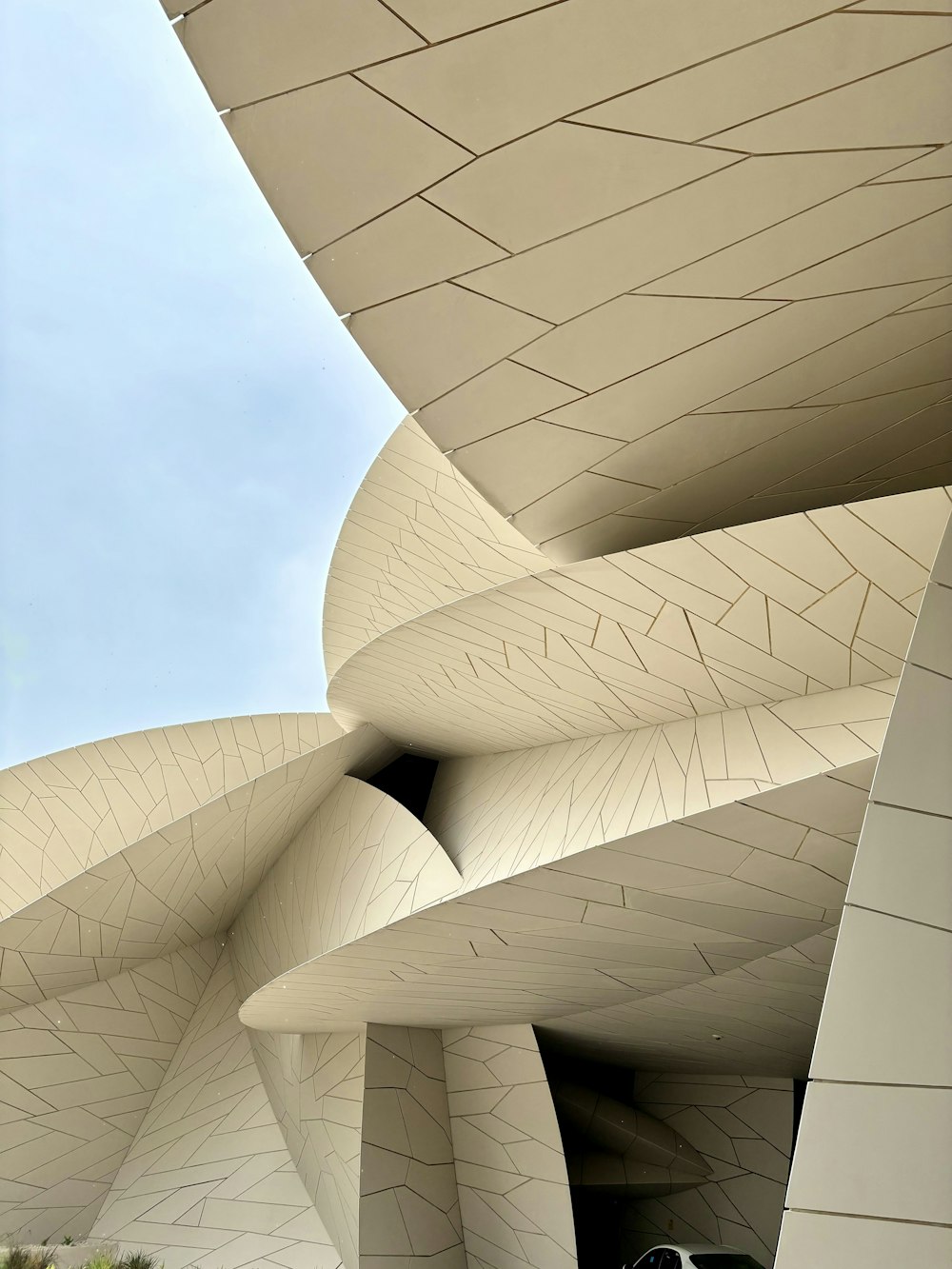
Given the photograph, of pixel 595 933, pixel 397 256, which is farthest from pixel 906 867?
pixel 595 933

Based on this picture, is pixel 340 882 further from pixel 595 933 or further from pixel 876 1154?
pixel 876 1154

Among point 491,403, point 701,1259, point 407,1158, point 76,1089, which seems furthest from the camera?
point 76,1089

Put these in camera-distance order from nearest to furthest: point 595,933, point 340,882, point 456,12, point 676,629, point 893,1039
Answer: point 893,1039 < point 456,12 < point 676,629 < point 595,933 < point 340,882

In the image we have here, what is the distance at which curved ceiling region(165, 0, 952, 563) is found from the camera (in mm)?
3029

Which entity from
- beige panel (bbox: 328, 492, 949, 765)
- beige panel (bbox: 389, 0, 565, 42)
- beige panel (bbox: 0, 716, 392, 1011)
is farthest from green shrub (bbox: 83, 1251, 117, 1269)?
beige panel (bbox: 389, 0, 565, 42)

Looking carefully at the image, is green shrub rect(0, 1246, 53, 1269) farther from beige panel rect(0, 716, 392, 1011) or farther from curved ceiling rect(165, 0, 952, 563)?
curved ceiling rect(165, 0, 952, 563)

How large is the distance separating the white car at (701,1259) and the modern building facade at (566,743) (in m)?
1.38

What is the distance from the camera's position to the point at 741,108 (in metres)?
3.29

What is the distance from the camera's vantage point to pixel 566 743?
1068cm

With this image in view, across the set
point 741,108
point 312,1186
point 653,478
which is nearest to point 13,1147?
point 312,1186

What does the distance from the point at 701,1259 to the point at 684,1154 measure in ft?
20.8

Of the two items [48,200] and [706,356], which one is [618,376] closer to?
[706,356]

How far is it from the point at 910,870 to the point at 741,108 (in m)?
2.82

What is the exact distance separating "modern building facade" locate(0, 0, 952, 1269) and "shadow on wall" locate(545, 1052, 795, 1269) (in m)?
0.08
